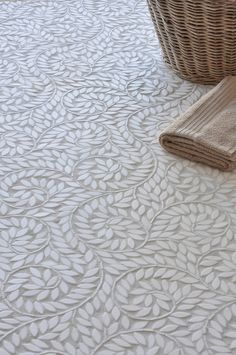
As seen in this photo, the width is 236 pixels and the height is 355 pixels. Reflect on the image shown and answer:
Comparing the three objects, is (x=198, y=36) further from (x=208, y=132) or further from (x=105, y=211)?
(x=105, y=211)

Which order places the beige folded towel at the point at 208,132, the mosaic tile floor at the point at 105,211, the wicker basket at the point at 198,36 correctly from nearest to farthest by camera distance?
the mosaic tile floor at the point at 105,211, the beige folded towel at the point at 208,132, the wicker basket at the point at 198,36

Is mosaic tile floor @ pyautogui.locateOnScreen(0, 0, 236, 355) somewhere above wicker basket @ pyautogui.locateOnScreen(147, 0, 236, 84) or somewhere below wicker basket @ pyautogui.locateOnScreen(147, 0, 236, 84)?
below

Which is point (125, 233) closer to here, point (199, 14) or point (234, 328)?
point (234, 328)

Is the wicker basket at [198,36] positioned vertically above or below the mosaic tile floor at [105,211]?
above

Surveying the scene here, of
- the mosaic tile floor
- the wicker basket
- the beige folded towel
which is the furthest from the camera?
the wicker basket

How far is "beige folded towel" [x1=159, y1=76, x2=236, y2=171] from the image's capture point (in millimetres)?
1402

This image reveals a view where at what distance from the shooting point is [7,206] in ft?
4.55

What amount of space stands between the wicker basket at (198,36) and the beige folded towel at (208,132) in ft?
0.39

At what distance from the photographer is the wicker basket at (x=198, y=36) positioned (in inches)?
59.3

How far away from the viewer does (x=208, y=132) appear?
1.42 m

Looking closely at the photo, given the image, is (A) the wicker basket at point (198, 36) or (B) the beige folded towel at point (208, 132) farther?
(A) the wicker basket at point (198, 36)

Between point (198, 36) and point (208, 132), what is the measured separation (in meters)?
0.30

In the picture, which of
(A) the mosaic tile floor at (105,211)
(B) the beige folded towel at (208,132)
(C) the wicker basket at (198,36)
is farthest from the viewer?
(C) the wicker basket at (198,36)

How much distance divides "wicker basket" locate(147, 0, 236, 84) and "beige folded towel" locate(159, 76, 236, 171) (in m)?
0.12
